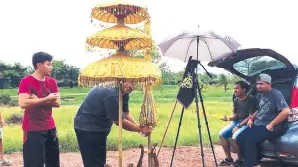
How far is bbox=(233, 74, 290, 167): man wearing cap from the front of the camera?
5656 millimetres

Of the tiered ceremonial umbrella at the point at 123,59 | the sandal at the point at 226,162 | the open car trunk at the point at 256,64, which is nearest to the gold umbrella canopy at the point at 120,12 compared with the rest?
the tiered ceremonial umbrella at the point at 123,59

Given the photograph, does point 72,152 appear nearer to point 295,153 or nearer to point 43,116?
point 43,116

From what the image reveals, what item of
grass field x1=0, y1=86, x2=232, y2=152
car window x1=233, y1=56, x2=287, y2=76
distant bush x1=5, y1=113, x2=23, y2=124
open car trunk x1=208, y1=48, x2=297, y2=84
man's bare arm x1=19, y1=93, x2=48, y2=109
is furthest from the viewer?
distant bush x1=5, y1=113, x2=23, y2=124

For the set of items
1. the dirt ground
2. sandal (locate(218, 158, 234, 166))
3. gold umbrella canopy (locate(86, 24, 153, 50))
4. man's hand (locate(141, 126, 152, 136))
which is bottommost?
the dirt ground

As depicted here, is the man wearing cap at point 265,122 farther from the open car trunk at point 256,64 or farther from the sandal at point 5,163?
the sandal at point 5,163

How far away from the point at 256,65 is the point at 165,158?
253 centimetres

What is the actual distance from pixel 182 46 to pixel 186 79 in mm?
860

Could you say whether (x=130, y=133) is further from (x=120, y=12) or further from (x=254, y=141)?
(x=120, y=12)

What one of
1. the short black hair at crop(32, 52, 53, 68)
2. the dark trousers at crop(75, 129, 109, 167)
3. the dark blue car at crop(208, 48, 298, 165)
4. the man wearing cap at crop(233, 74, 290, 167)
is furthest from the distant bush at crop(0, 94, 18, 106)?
the dark trousers at crop(75, 129, 109, 167)

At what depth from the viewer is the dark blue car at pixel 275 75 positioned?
5.52m

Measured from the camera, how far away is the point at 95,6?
4.05 metres

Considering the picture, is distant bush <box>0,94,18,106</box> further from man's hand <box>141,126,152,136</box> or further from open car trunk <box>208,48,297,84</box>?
man's hand <box>141,126,152,136</box>

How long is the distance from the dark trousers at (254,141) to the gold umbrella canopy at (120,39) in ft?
7.90

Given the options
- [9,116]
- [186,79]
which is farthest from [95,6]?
[9,116]
